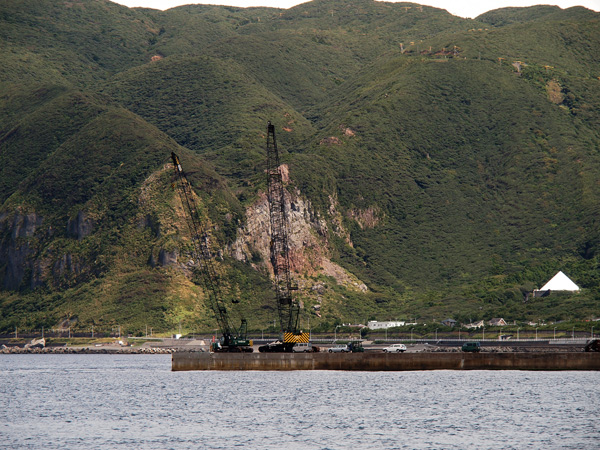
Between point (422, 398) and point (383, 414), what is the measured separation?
645 inches

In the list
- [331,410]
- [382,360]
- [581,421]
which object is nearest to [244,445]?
[331,410]

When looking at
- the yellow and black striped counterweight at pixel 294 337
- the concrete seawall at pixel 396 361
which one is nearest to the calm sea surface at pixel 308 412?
the concrete seawall at pixel 396 361

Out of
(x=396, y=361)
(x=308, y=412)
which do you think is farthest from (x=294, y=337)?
(x=308, y=412)

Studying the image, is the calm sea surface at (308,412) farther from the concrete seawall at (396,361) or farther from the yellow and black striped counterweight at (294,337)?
Result: the yellow and black striped counterweight at (294,337)

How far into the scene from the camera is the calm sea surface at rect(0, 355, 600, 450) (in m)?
88.1

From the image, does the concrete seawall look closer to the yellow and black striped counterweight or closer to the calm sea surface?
the calm sea surface

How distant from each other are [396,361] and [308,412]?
1935 inches

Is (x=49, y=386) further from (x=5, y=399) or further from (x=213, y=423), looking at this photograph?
(x=213, y=423)

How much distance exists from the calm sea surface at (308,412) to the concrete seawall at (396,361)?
1.75 m

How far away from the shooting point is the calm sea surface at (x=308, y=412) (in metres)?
88.1

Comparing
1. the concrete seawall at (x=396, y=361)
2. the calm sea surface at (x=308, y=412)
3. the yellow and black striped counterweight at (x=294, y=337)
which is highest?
the yellow and black striped counterweight at (x=294, y=337)

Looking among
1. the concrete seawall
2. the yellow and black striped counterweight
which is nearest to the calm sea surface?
the concrete seawall

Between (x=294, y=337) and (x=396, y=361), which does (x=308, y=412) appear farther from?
(x=294, y=337)

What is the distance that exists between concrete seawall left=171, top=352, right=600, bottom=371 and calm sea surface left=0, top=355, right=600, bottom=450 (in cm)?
175
